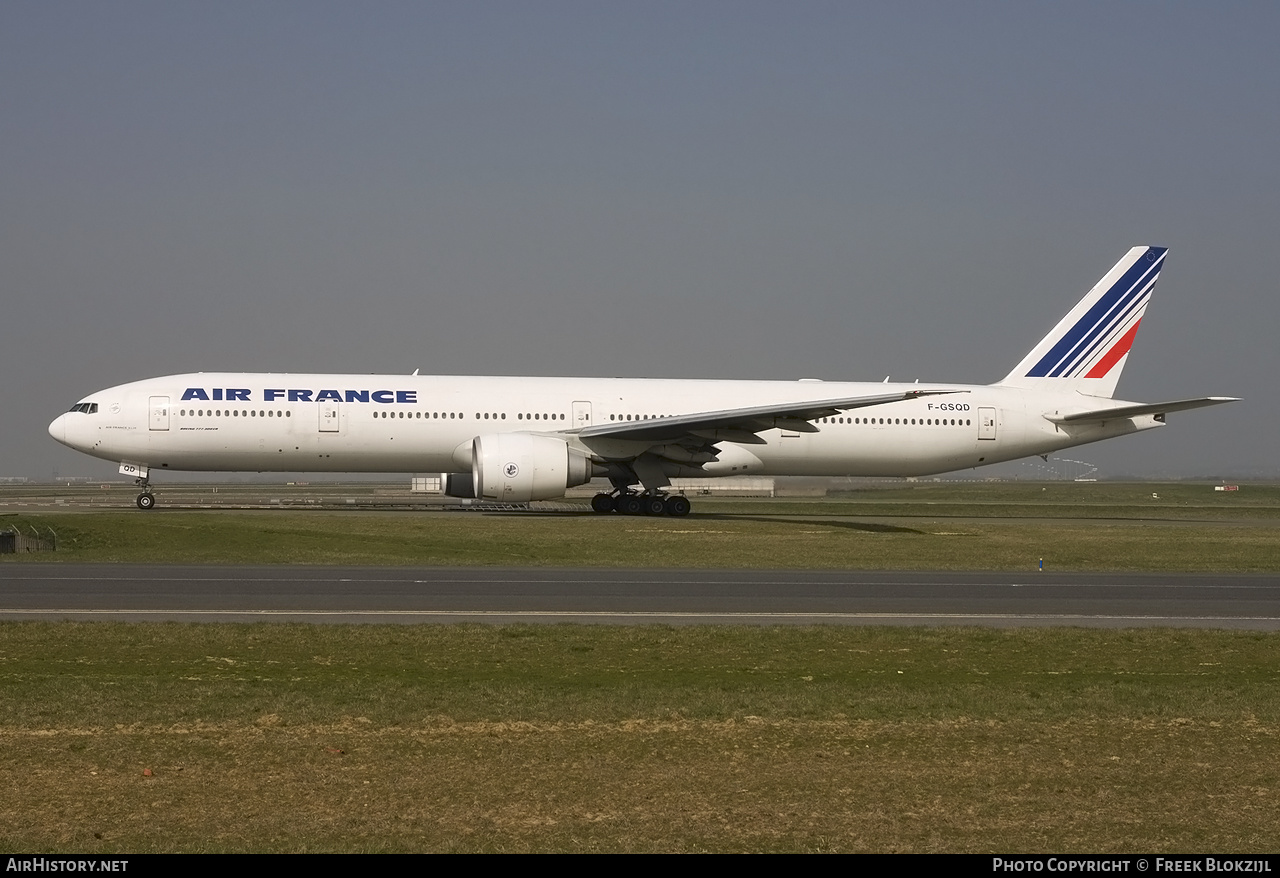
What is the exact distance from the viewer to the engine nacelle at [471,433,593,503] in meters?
33.1

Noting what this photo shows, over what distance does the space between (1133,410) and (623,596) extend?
25445mm

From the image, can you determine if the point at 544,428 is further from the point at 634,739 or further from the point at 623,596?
the point at 634,739

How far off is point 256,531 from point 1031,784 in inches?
818

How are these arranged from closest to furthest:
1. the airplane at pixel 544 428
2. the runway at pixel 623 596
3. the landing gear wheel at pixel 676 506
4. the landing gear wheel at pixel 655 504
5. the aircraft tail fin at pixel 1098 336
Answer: the runway at pixel 623 596
the airplane at pixel 544 428
the landing gear wheel at pixel 676 506
the landing gear wheel at pixel 655 504
the aircraft tail fin at pixel 1098 336

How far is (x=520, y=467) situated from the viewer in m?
33.2

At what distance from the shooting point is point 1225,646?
48.5 feet

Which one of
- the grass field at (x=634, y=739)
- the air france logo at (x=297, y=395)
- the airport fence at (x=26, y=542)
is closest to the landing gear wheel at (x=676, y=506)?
the air france logo at (x=297, y=395)

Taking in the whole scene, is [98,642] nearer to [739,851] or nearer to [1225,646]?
[739,851]

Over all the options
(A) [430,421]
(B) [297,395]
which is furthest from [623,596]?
(B) [297,395]

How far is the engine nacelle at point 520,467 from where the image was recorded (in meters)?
33.1

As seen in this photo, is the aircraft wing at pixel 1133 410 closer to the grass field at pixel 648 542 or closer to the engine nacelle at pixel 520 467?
the grass field at pixel 648 542

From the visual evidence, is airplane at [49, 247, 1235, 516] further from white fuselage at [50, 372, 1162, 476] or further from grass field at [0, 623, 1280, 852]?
grass field at [0, 623, 1280, 852]

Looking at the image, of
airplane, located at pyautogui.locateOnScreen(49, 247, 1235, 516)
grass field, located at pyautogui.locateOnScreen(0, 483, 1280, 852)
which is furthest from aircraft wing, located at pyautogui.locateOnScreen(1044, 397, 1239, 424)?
grass field, located at pyautogui.locateOnScreen(0, 483, 1280, 852)

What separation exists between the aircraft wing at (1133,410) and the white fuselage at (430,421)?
128 cm
